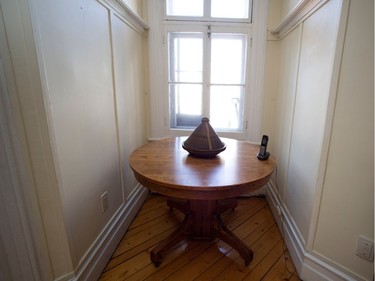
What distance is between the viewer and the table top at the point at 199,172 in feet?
3.58

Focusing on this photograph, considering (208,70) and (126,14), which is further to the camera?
(208,70)

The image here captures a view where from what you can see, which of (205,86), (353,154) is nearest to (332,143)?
(353,154)

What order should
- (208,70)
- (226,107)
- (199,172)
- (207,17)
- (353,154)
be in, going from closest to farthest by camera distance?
(353,154)
(199,172)
(207,17)
(208,70)
(226,107)

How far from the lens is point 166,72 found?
2133 mm

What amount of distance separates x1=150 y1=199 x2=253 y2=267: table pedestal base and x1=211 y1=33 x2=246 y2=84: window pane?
128 cm

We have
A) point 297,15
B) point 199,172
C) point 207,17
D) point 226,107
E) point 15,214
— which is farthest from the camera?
point 226,107

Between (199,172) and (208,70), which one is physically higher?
(208,70)

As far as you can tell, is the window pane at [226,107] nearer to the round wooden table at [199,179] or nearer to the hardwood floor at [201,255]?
the round wooden table at [199,179]

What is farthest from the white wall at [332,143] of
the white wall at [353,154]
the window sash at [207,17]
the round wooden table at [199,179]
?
the window sash at [207,17]

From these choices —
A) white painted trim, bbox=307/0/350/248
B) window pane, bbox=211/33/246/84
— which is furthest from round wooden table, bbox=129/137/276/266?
window pane, bbox=211/33/246/84

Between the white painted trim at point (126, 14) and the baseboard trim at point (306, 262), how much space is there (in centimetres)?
204

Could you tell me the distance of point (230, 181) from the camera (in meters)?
1.13

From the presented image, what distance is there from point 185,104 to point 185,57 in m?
0.48

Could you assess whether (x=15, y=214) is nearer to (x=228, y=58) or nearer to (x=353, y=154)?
(x=353, y=154)
